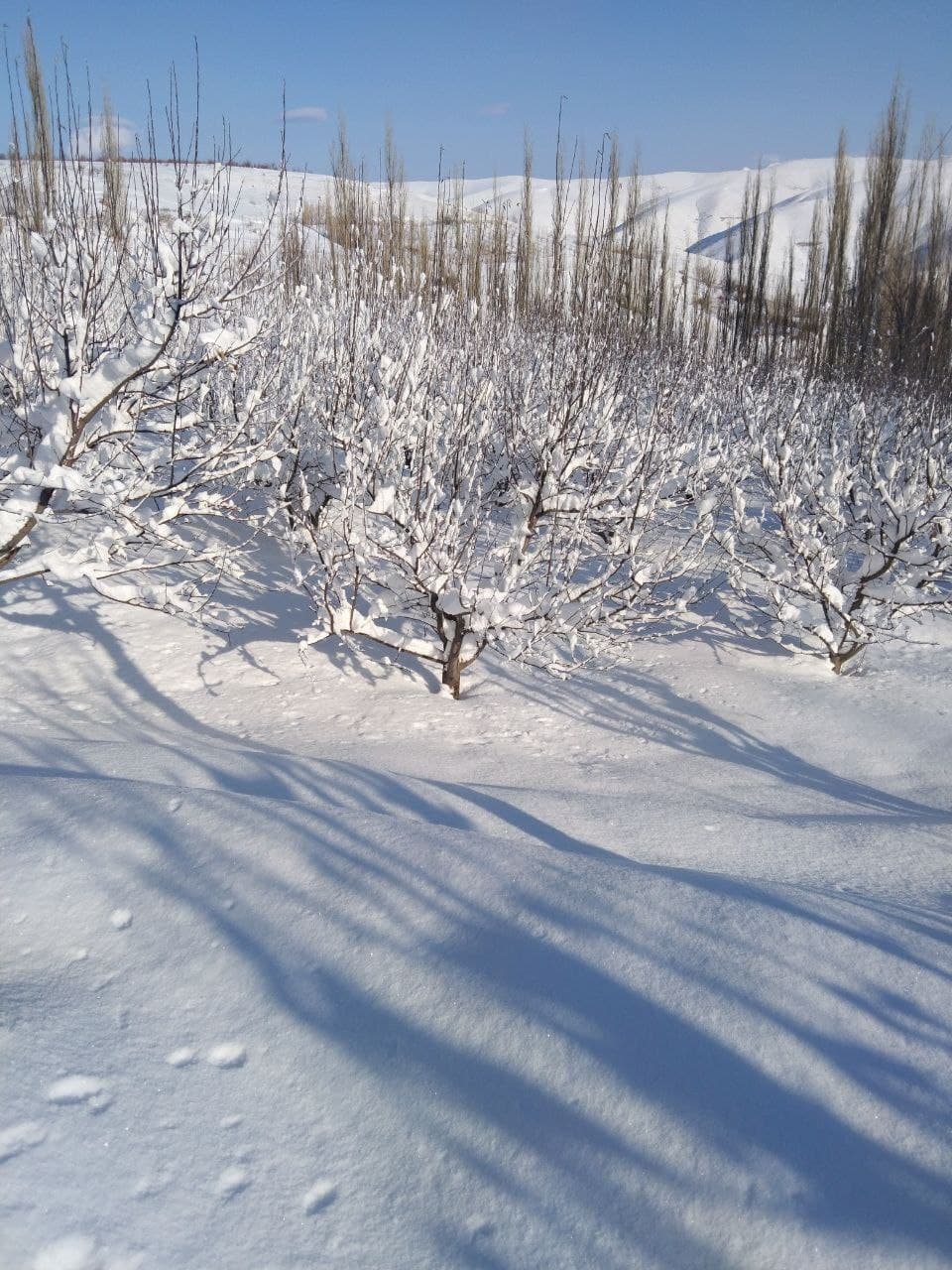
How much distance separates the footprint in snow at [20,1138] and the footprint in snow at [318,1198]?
0.53m

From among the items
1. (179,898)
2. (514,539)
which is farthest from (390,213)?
(179,898)

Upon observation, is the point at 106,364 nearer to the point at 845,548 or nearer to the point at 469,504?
the point at 469,504

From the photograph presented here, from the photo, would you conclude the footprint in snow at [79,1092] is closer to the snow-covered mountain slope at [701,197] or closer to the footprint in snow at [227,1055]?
the footprint in snow at [227,1055]

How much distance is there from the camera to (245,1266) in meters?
1.50

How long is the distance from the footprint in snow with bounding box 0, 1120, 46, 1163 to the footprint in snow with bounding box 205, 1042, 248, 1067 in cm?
36

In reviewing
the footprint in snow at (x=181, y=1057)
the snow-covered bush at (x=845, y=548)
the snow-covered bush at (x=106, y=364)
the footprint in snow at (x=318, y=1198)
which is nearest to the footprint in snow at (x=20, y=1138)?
the footprint in snow at (x=181, y=1057)

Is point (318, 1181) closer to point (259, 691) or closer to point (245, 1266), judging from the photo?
point (245, 1266)

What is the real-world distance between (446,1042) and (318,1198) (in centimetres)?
43

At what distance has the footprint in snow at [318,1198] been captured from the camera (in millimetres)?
1611

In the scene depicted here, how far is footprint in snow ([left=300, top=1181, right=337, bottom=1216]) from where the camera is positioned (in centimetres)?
161

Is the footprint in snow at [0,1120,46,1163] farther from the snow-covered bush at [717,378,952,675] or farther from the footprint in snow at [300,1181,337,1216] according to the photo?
the snow-covered bush at [717,378,952,675]

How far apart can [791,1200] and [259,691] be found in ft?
16.1

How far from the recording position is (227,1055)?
1929 millimetres

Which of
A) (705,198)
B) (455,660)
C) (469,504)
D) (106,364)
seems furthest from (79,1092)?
(705,198)
